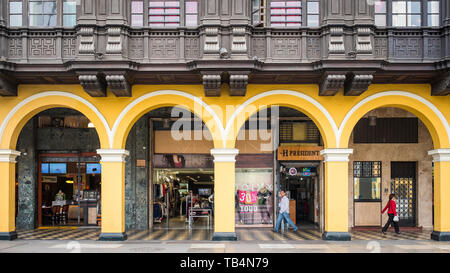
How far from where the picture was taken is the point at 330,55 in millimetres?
12703

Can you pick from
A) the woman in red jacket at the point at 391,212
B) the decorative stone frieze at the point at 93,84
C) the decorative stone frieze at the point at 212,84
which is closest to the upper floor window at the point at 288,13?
the decorative stone frieze at the point at 212,84

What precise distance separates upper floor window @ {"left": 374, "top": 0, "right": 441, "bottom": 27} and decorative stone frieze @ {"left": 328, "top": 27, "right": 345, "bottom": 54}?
5.06 feet

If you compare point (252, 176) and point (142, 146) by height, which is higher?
point (142, 146)

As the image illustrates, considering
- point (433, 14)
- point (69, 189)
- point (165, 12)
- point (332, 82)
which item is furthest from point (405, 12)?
point (69, 189)

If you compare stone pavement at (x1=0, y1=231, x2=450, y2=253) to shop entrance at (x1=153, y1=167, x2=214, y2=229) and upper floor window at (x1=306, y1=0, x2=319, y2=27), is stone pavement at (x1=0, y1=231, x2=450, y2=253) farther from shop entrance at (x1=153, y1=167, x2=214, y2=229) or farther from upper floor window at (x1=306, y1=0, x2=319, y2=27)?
upper floor window at (x1=306, y1=0, x2=319, y2=27)

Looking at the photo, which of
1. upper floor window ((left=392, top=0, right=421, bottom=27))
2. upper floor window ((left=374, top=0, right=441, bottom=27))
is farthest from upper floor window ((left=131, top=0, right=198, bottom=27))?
upper floor window ((left=392, top=0, right=421, bottom=27))

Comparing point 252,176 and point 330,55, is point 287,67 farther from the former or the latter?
point 252,176

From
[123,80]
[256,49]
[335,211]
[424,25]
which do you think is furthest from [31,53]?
[424,25]

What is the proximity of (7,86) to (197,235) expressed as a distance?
24.2 ft

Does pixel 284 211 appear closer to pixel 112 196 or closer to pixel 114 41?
pixel 112 196

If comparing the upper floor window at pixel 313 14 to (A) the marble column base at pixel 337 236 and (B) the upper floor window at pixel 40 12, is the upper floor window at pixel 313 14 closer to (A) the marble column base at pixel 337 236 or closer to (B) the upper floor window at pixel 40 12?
(A) the marble column base at pixel 337 236

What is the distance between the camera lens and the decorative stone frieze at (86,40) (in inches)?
503

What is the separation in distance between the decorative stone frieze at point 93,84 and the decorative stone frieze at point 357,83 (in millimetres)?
7187

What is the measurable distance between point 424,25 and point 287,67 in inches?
175
